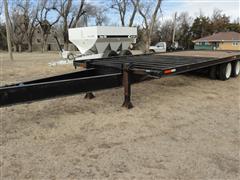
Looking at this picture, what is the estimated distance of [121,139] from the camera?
308cm

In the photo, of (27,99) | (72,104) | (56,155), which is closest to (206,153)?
(56,155)

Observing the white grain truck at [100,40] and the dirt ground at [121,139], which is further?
the white grain truck at [100,40]

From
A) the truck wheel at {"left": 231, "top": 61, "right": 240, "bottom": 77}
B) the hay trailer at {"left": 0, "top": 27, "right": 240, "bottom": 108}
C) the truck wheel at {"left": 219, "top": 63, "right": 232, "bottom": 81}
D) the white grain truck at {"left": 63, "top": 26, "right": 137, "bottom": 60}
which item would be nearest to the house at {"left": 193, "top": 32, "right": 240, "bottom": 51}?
the white grain truck at {"left": 63, "top": 26, "right": 137, "bottom": 60}

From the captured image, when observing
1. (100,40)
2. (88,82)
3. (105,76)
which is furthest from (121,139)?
(100,40)

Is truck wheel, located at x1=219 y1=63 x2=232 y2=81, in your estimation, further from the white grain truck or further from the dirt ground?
the white grain truck

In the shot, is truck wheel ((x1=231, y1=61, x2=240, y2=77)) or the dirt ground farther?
truck wheel ((x1=231, y1=61, x2=240, y2=77))

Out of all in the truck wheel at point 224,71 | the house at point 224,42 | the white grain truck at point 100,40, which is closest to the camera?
the truck wheel at point 224,71

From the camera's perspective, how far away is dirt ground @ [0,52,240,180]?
7.80 feet

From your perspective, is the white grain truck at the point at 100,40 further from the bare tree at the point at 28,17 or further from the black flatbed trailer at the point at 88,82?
the bare tree at the point at 28,17

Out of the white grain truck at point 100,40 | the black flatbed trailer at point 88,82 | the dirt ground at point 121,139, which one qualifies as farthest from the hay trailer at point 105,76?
the white grain truck at point 100,40

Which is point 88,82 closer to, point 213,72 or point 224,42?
point 213,72

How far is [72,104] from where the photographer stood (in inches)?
181

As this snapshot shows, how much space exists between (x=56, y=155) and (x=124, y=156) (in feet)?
2.66

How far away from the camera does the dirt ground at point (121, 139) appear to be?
2377 millimetres
